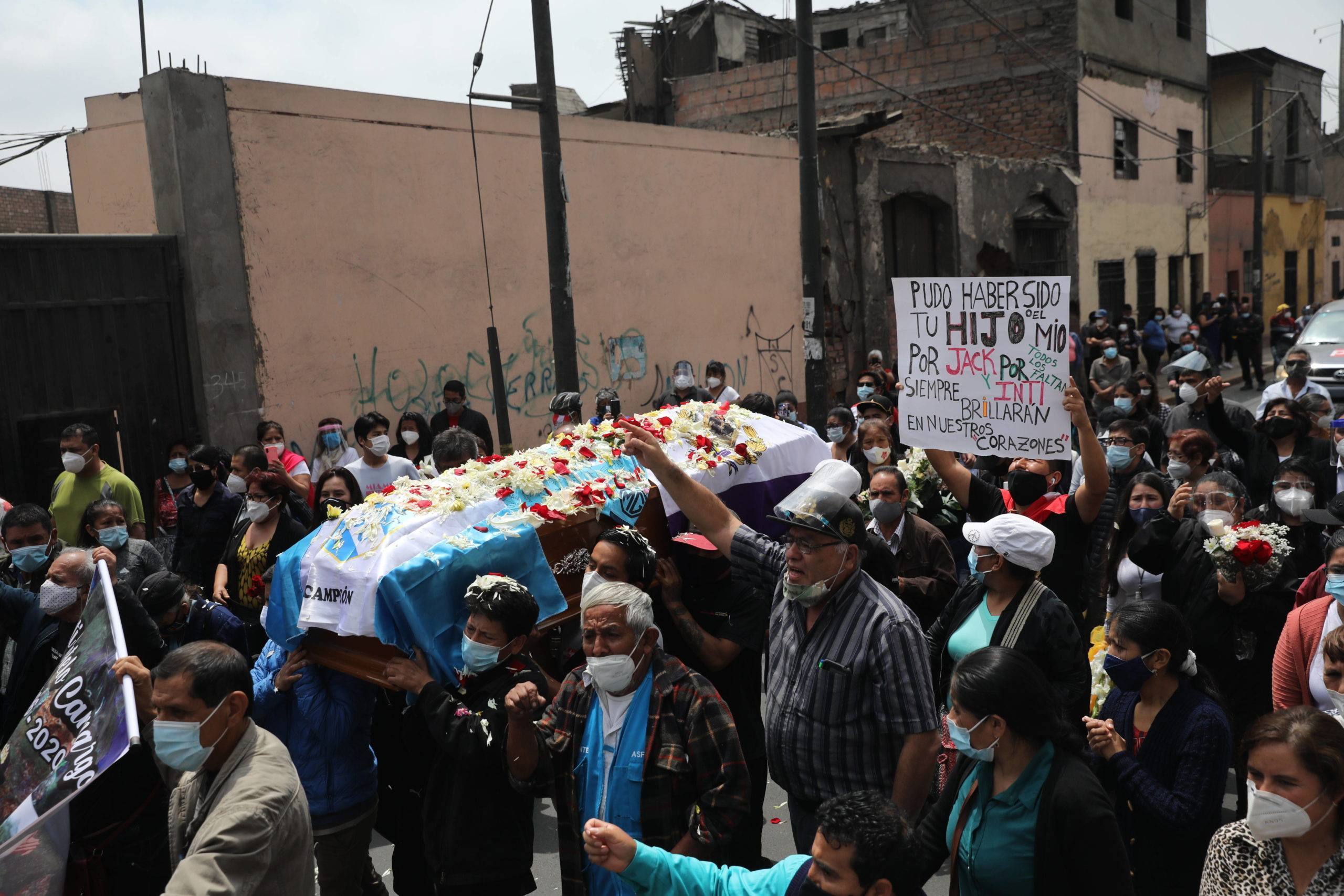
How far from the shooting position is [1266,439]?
25.7 feet

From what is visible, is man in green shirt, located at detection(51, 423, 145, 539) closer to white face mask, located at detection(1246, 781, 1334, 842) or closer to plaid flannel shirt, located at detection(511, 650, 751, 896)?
plaid flannel shirt, located at detection(511, 650, 751, 896)

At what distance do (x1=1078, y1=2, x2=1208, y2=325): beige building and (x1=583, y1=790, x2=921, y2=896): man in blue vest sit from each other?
24.4 meters

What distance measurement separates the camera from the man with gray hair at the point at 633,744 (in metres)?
3.25

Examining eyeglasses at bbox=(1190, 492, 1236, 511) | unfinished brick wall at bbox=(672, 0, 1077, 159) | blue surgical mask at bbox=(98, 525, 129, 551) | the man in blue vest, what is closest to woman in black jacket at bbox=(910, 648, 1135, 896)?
the man in blue vest

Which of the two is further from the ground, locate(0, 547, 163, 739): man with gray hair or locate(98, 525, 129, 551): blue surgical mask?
locate(98, 525, 129, 551): blue surgical mask

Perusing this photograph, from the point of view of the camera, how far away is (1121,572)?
5391 mm

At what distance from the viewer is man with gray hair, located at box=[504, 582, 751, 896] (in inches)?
128

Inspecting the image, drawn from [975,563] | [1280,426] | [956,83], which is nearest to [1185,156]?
[956,83]

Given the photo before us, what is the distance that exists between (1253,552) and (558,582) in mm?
2851

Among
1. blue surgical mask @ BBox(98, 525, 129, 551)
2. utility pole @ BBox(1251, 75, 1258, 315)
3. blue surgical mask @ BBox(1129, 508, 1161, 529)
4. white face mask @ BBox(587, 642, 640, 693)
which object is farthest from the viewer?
utility pole @ BBox(1251, 75, 1258, 315)

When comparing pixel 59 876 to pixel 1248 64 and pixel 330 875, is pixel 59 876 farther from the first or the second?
pixel 1248 64

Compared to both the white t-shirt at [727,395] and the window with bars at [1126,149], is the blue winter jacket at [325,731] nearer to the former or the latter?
the white t-shirt at [727,395]

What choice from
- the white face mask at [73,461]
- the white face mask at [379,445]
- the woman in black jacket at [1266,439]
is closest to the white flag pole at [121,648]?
the white face mask at [73,461]

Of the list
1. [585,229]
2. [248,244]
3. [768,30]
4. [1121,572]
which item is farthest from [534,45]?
[768,30]
